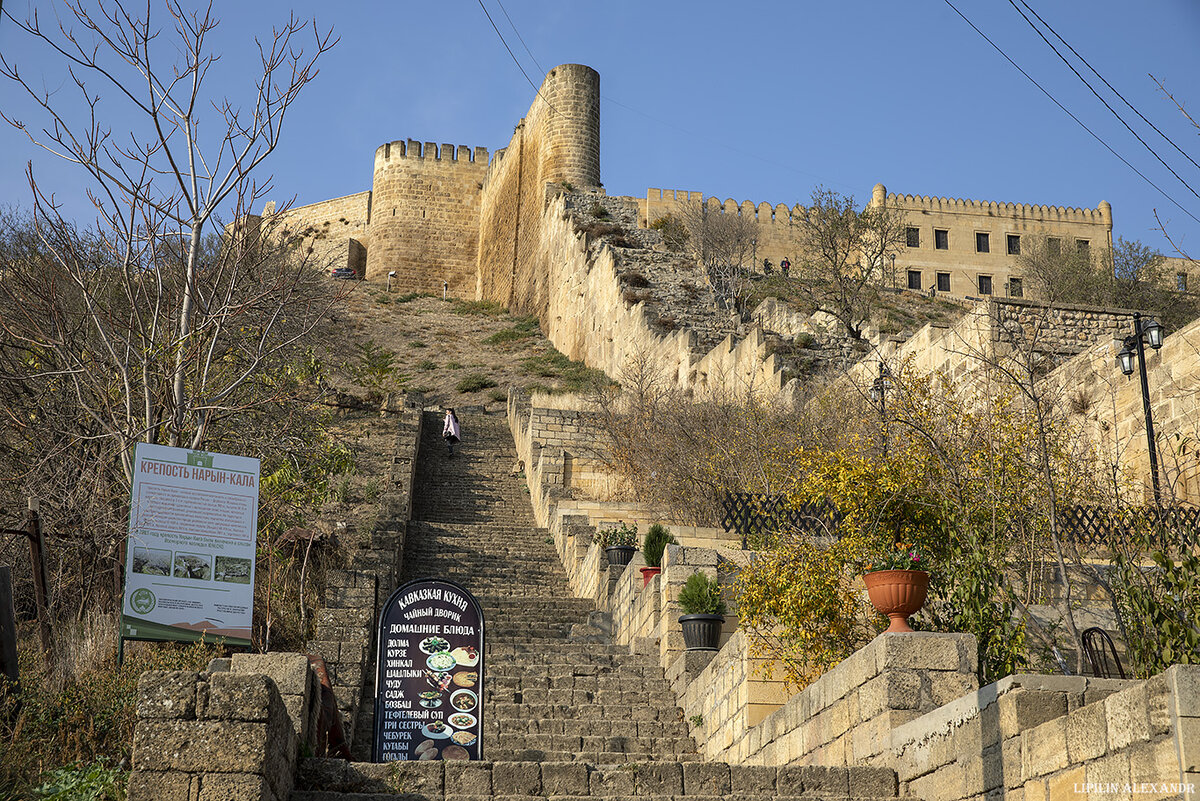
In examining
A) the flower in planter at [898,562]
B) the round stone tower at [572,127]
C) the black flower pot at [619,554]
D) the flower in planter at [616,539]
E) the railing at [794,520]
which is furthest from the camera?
the round stone tower at [572,127]

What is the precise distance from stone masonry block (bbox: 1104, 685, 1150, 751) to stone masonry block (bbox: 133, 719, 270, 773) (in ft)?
12.2

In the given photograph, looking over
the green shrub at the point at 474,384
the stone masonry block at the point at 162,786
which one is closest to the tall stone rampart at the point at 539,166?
the green shrub at the point at 474,384

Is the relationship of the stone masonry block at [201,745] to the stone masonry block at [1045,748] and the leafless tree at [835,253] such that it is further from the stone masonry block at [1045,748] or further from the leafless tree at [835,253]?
the leafless tree at [835,253]

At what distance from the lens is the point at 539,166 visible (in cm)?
4284

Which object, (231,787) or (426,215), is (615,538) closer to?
(231,787)

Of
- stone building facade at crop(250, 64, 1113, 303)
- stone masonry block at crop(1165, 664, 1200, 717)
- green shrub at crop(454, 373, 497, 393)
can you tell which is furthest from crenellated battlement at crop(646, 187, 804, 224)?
stone masonry block at crop(1165, 664, 1200, 717)

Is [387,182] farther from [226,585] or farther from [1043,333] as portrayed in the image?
[226,585]

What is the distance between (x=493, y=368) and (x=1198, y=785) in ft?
103

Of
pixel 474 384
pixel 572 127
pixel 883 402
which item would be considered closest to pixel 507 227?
pixel 572 127

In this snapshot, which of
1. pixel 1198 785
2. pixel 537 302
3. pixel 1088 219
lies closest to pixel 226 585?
pixel 1198 785

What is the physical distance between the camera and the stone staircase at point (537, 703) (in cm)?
642

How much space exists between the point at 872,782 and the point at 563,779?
5.64 ft

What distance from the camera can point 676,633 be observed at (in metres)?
10.8

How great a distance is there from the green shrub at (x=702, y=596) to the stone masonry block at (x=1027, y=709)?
4.87 meters
